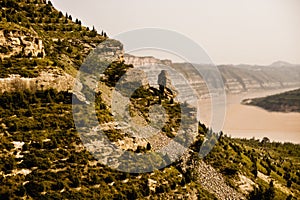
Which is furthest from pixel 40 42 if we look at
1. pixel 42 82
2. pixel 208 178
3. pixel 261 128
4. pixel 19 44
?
pixel 261 128

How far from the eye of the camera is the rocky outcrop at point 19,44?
44.3m

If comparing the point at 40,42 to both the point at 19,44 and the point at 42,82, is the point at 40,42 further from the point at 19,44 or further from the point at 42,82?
the point at 42,82

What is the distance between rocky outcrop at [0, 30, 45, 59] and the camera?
4434cm

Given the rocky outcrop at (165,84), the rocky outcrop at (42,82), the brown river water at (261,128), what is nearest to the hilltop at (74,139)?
the rocky outcrop at (42,82)

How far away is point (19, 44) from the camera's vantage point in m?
45.5

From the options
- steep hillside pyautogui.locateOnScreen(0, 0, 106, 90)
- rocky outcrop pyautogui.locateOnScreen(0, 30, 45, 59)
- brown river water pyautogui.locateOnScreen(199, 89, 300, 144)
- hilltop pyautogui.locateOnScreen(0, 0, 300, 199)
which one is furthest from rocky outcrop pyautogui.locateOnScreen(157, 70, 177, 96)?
brown river water pyautogui.locateOnScreen(199, 89, 300, 144)

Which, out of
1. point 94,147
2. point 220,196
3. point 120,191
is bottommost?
point 220,196

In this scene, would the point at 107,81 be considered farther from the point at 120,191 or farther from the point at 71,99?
the point at 120,191

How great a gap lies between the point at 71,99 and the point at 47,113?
14.9 ft

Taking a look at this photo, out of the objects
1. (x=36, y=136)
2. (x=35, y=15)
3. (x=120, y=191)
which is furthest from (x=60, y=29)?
(x=120, y=191)

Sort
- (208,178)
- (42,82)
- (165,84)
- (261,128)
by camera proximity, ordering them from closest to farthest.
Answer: (42,82) → (208,178) → (165,84) → (261,128)

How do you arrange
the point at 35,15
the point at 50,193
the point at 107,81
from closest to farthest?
the point at 50,193 < the point at 107,81 < the point at 35,15

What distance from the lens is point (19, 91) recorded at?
41156 mm

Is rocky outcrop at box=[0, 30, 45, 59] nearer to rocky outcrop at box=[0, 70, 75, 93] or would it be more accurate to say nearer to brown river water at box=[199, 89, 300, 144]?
rocky outcrop at box=[0, 70, 75, 93]
